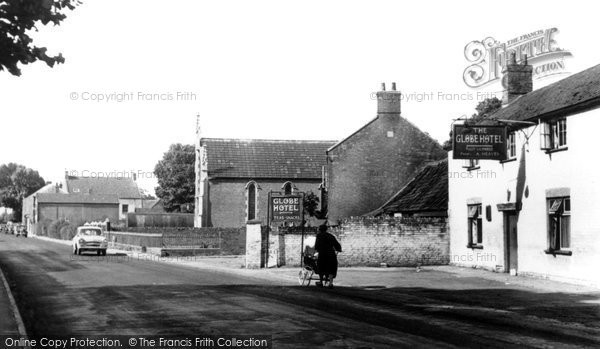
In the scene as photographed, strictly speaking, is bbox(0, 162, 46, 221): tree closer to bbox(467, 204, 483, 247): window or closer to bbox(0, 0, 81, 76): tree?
bbox(467, 204, 483, 247): window

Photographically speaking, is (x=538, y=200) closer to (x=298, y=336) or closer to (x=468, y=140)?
(x=468, y=140)

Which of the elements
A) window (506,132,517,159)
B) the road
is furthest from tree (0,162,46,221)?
window (506,132,517,159)

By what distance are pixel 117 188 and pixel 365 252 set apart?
10065 centimetres

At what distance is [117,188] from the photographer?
403ft

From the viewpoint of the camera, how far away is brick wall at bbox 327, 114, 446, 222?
41.8 meters

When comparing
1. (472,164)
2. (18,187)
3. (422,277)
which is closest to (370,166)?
(472,164)

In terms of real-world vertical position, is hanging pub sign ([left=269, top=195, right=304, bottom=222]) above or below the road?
above

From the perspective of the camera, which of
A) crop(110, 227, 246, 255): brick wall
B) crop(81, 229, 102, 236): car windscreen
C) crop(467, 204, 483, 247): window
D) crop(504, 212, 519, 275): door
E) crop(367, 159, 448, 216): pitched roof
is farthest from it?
crop(110, 227, 246, 255): brick wall

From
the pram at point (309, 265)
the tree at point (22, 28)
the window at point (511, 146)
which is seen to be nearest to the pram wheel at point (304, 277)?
the pram at point (309, 265)

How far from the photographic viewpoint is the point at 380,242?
2872 cm

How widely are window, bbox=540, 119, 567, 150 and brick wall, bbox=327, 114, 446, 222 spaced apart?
20001mm

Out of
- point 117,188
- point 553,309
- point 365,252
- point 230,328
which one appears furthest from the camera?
point 117,188

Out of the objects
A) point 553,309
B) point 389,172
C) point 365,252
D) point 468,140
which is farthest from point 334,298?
point 389,172

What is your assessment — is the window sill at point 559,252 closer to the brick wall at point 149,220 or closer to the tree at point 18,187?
the brick wall at point 149,220
